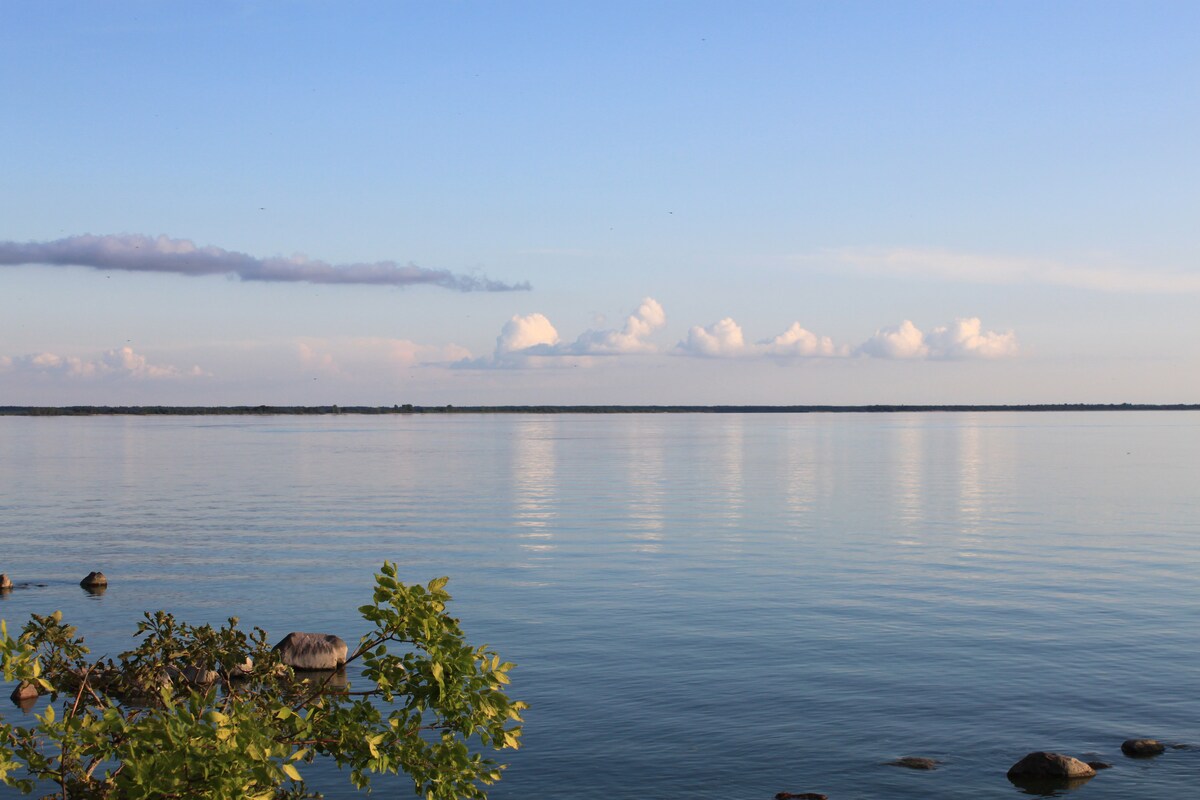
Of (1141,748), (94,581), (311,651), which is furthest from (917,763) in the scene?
(94,581)

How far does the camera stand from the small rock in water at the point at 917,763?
2264 centimetres

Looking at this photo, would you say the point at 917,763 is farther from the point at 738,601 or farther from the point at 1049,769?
the point at 738,601

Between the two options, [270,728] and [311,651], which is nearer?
[270,728]

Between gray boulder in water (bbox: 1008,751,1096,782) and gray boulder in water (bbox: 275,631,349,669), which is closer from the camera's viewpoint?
gray boulder in water (bbox: 1008,751,1096,782)

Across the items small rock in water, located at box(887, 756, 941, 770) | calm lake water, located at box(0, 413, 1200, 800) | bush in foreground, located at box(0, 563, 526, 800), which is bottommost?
calm lake water, located at box(0, 413, 1200, 800)

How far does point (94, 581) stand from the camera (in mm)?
43875

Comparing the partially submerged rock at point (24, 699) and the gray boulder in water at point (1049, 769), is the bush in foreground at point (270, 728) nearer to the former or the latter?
the partially submerged rock at point (24, 699)

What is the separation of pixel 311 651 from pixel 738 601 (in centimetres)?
1585

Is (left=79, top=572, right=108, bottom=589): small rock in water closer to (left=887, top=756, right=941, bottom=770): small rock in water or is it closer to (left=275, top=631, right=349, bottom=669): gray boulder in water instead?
(left=275, top=631, right=349, bottom=669): gray boulder in water

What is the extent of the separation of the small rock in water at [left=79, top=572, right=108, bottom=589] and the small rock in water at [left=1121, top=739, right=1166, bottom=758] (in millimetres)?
35295

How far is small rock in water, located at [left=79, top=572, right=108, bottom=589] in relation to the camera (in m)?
43.6

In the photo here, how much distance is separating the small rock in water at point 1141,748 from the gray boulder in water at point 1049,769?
1.61m

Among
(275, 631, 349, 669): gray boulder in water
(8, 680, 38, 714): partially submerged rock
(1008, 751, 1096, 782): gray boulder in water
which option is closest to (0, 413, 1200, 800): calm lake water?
(1008, 751, 1096, 782): gray boulder in water

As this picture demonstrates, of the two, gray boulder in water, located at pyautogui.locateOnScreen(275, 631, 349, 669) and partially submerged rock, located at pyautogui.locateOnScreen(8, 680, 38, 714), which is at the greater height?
gray boulder in water, located at pyautogui.locateOnScreen(275, 631, 349, 669)
